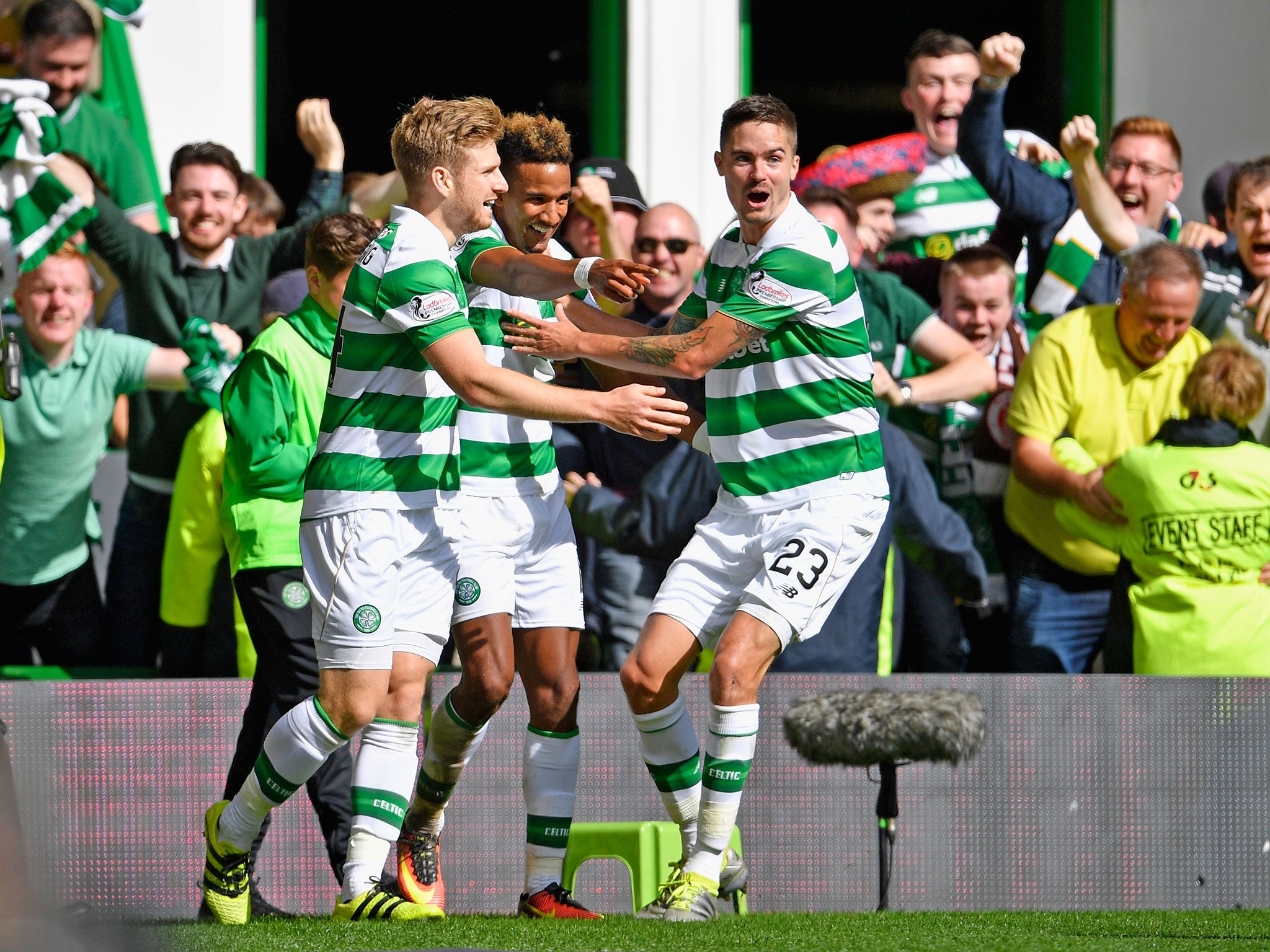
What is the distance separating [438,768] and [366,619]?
858mm

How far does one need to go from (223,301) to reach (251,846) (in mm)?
2686

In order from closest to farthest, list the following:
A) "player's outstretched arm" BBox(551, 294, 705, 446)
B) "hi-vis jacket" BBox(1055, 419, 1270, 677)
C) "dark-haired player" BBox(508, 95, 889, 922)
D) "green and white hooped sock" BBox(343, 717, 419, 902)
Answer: "green and white hooped sock" BBox(343, 717, 419, 902) < "dark-haired player" BBox(508, 95, 889, 922) < "player's outstretched arm" BBox(551, 294, 705, 446) < "hi-vis jacket" BBox(1055, 419, 1270, 677)

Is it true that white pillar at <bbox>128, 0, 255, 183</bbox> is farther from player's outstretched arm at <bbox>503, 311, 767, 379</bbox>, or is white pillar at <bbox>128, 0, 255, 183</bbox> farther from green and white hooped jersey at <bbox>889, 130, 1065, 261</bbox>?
player's outstretched arm at <bbox>503, 311, 767, 379</bbox>

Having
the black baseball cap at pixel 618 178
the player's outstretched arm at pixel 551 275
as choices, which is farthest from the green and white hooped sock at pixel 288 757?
the black baseball cap at pixel 618 178

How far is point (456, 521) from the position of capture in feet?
15.6

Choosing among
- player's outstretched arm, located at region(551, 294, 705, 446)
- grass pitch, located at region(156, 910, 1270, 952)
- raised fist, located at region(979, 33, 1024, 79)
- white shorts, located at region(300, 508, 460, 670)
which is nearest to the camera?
grass pitch, located at region(156, 910, 1270, 952)

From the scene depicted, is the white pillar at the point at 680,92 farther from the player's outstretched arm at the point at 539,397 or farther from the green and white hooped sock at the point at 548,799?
the player's outstretched arm at the point at 539,397

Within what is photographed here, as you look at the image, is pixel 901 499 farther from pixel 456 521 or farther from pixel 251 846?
pixel 251 846

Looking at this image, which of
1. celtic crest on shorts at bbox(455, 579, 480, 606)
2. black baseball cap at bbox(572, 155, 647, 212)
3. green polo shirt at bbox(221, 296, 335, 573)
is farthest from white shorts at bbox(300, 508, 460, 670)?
black baseball cap at bbox(572, 155, 647, 212)

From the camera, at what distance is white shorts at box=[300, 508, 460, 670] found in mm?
4430

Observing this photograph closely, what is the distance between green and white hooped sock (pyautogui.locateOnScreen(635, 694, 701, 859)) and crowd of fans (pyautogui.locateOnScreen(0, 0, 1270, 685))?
1.20 m

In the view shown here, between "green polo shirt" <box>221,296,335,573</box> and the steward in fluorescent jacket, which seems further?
the steward in fluorescent jacket

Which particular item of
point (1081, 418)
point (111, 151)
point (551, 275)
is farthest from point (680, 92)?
point (551, 275)

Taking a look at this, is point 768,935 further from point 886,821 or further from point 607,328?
point 607,328
